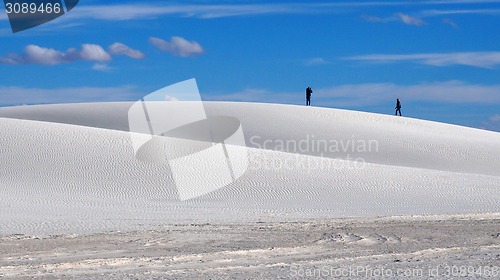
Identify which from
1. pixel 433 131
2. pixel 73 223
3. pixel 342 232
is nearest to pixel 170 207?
pixel 73 223

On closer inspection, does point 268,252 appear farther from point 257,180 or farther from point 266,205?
point 257,180

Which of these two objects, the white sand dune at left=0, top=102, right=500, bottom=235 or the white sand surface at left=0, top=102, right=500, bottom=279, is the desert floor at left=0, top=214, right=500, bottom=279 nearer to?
the white sand surface at left=0, top=102, right=500, bottom=279

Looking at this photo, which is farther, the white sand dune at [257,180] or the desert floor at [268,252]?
the white sand dune at [257,180]

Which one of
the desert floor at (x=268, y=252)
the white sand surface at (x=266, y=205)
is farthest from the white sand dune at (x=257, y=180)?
the desert floor at (x=268, y=252)

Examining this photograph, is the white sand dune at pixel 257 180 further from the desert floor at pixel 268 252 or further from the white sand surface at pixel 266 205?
the desert floor at pixel 268 252

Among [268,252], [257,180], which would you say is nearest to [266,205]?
[257,180]

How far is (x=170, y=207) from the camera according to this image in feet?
59.5

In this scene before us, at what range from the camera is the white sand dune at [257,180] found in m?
17.1

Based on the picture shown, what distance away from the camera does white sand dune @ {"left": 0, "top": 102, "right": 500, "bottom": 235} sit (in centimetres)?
1706

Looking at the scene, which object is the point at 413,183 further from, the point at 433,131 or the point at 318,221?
the point at 433,131

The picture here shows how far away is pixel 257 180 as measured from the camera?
70.5ft

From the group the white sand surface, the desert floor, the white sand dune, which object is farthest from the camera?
the white sand dune

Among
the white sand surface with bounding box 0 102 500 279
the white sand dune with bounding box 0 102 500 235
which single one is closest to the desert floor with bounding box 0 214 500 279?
the white sand surface with bounding box 0 102 500 279

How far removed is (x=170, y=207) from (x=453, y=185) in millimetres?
8403
